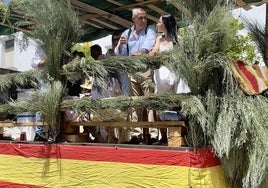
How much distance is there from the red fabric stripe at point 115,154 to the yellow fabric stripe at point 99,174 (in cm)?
4

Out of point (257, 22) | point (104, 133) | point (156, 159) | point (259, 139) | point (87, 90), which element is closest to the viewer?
point (259, 139)

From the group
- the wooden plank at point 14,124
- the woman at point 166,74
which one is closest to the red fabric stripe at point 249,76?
the woman at point 166,74

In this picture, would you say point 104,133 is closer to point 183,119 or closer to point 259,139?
point 183,119

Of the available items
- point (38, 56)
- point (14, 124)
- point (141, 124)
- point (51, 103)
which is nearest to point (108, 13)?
point (38, 56)

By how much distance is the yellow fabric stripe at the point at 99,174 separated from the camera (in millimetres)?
3014

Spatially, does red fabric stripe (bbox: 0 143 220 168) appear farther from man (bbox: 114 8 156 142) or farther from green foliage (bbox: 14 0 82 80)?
man (bbox: 114 8 156 142)

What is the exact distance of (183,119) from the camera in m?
3.20

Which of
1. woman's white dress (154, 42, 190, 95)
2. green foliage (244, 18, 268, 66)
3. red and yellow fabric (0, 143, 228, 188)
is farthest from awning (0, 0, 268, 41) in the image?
red and yellow fabric (0, 143, 228, 188)

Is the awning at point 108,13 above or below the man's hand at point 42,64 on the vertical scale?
above

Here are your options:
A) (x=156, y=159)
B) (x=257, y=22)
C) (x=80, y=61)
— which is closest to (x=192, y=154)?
(x=156, y=159)

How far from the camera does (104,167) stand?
3477 millimetres

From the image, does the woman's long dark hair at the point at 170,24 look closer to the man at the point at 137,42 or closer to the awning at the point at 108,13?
the man at the point at 137,42

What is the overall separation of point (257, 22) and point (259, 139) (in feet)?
4.98

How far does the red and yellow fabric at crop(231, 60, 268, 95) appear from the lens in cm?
301
